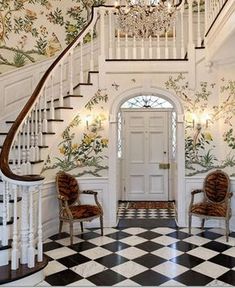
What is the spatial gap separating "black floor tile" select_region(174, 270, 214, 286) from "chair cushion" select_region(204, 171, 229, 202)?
1.79 meters

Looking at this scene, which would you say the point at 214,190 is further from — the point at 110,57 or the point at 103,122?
the point at 110,57

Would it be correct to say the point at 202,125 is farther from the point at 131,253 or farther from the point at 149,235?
the point at 131,253

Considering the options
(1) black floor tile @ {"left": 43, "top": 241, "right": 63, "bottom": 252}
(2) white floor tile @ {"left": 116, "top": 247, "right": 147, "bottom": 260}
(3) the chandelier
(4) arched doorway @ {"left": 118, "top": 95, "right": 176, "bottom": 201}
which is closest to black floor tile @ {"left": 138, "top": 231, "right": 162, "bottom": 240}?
(2) white floor tile @ {"left": 116, "top": 247, "right": 147, "bottom": 260}

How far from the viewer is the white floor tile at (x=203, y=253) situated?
425cm

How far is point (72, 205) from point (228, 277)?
101 inches

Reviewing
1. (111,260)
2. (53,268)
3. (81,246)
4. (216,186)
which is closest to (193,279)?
(111,260)

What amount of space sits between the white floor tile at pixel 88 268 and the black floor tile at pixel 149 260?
464 mm

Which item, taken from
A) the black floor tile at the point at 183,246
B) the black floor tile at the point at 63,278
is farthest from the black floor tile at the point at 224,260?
the black floor tile at the point at 63,278

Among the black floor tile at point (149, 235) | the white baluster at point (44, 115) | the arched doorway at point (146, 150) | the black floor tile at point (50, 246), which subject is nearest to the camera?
the black floor tile at point (50, 246)

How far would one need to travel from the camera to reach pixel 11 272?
3.29 m

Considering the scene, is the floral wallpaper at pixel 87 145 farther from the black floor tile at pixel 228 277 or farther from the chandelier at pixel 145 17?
the black floor tile at pixel 228 277

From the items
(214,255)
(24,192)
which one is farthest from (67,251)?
(214,255)

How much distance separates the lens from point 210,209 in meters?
5.04

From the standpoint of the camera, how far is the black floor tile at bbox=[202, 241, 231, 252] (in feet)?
14.8
